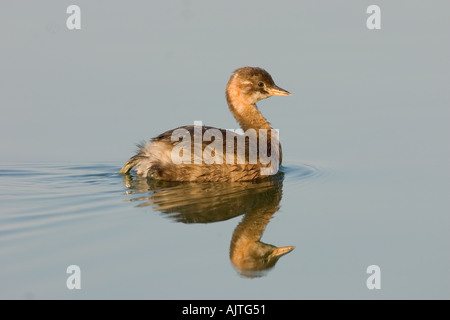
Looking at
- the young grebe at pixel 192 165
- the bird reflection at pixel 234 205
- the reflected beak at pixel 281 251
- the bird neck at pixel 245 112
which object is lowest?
the reflected beak at pixel 281 251

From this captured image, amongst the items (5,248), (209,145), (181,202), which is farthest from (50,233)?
(209,145)

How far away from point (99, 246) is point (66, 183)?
2740 mm

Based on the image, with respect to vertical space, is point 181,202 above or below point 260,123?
below

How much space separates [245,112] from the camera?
1066cm

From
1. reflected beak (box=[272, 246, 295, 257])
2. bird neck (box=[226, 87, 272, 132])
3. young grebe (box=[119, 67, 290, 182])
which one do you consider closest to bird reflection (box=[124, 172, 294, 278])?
reflected beak (box=[272, 246, 295, 257])

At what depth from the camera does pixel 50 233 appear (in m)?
7.23

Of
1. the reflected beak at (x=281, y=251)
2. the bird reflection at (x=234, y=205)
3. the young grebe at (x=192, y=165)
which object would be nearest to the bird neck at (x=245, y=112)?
the young grebe at (x=192, y=165)

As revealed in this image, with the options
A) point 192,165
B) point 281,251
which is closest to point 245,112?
point 192,165

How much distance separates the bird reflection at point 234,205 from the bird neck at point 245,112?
91 centimetres

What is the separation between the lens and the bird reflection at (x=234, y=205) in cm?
705

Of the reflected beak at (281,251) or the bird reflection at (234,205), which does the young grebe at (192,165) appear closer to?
the bird reflection at (234,205)

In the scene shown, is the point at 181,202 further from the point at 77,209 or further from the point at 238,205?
the point at 77,209

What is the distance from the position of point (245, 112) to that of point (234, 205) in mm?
2392

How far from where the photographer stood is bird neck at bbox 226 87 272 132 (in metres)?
10.6
